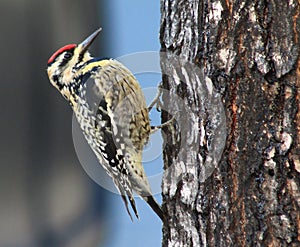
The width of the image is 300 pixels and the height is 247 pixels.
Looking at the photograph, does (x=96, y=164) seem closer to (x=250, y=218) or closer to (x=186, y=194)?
(x=186, y=194)

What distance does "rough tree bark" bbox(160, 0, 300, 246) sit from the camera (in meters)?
2.29

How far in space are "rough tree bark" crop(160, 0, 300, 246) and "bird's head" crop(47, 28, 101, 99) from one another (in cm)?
96

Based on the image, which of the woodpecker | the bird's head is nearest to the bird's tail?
the woodpecker

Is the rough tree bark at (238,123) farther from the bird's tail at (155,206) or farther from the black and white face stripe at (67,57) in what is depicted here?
the black and white face stripe at (67,57)

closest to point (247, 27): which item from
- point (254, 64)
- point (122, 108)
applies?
point (254, 64)

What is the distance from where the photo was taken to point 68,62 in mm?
3615

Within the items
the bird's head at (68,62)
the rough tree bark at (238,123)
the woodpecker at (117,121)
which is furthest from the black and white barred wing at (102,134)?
the rough tree bark at (238,123)

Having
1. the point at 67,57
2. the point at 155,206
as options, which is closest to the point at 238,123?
the point at 155,206

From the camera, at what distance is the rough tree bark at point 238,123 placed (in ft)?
7.52

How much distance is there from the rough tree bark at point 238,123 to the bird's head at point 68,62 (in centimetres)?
96

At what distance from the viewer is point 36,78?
402 centimetres

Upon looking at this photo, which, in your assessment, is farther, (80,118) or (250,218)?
(80,118)

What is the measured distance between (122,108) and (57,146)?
70 centimetres

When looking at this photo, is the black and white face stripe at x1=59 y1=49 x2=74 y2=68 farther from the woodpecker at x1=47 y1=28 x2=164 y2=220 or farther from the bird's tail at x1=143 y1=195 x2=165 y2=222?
the bird's tail at x1=143 y1=195 x2=165 y2=222
